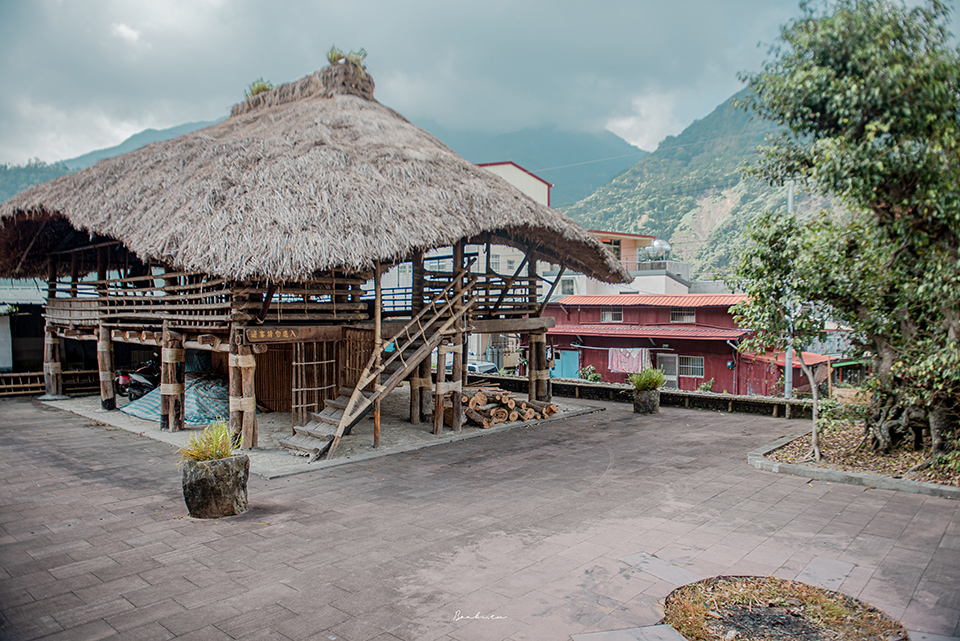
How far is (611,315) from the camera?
28.2 metres

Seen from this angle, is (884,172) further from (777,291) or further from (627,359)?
(627,359)

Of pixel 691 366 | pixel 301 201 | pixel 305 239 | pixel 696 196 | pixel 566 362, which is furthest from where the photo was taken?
pixel 696 196

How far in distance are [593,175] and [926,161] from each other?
16846 cm

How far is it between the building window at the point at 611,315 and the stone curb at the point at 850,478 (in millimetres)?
17694

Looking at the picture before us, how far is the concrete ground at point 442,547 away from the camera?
188 inches

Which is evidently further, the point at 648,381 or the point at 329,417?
the point at 648,381

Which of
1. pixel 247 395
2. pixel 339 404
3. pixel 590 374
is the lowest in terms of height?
pixel 590 374

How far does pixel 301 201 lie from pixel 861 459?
33.6 ft

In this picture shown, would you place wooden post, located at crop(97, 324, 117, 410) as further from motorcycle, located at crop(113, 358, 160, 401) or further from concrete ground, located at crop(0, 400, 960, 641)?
concrete ground, located at crop(0, 400, 960, 641)

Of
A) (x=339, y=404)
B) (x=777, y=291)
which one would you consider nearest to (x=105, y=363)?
(x=339, y=404)

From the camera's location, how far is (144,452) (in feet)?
35.8

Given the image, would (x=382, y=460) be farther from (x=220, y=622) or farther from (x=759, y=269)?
(x=759, y=269)

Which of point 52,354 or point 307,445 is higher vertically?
point 52,354

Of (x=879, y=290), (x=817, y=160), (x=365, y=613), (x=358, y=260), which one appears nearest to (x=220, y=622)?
(x=365, y=613)
